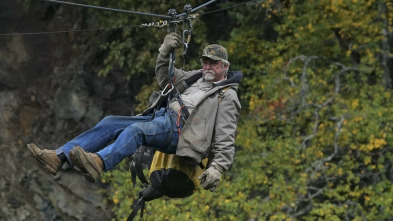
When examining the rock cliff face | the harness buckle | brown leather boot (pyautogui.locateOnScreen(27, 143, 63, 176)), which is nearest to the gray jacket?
the harness buckle

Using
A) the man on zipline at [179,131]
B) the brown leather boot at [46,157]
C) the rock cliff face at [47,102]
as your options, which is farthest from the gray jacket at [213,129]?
the rock cliff face at [47,102]

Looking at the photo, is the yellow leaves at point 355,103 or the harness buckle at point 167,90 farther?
the yellow leaves at point 355,103

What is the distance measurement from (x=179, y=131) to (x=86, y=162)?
1.03m

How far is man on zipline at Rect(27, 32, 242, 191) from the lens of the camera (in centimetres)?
730

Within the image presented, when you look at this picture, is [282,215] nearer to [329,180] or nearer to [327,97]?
[329,180]

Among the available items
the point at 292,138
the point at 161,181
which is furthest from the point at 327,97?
the point at 161,181

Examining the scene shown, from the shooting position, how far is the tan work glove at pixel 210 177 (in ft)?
24.7

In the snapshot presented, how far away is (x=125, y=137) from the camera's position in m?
7.41

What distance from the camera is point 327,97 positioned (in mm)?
16500

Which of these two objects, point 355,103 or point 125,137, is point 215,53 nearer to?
point 125,137

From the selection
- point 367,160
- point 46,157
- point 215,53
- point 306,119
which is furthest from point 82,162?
point 306,119

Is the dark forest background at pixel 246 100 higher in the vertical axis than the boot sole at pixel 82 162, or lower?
lower

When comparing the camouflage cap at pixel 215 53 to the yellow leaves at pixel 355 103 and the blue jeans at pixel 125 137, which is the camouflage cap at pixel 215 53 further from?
the yellow leaves at pixel 355 103

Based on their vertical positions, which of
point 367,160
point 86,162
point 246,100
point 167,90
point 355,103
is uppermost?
point 167,90
